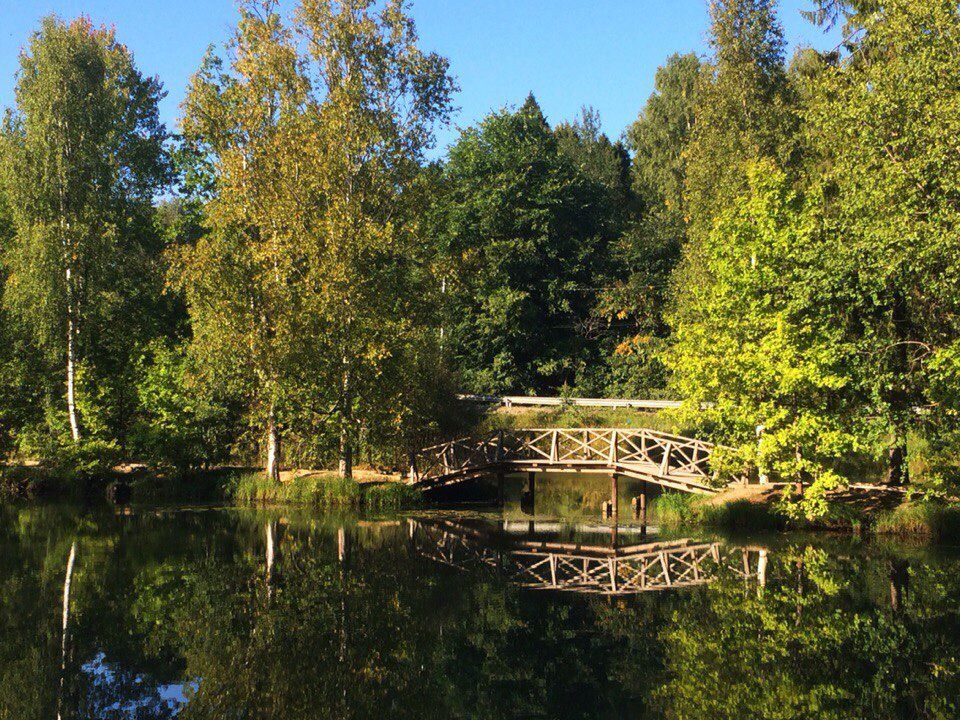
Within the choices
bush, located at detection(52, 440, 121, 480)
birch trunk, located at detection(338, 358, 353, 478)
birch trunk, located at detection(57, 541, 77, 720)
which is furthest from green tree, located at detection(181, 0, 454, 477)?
birch trunk, located at detection(57, 541, 77, 720)

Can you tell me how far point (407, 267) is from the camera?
101 feet

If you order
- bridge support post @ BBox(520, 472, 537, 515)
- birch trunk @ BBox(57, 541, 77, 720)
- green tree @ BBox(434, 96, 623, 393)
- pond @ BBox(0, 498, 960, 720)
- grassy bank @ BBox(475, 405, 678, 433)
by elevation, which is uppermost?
green tree @ BBox(434, 96, 623, 393)

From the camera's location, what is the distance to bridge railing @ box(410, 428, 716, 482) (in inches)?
1085

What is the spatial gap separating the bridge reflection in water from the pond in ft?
0.31

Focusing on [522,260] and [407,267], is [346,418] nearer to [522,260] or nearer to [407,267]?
[407,267]

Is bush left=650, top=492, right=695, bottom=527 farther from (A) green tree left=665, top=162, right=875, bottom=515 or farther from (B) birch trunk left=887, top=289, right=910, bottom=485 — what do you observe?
(B) birch trunk left=887, top=289, right=910, bottom=485

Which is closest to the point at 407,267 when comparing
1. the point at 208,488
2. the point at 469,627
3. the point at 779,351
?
the point at 208,488

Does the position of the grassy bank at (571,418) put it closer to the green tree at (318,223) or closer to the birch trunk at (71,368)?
the green tree at (318,223)

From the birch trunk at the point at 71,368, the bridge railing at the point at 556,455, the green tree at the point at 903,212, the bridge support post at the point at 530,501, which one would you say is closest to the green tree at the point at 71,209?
the birch trunk at the point at 71,368

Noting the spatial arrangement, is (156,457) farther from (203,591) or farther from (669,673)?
(669,673)

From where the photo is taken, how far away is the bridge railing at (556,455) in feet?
90.4

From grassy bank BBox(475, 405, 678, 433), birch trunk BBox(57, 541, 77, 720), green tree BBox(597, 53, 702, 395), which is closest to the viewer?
birch trunk BBox(57, 541, 77, 720)

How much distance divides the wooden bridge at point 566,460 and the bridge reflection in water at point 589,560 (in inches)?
158

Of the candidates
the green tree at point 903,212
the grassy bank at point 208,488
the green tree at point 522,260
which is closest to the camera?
the green tree at point 903,212
